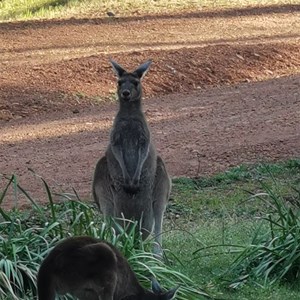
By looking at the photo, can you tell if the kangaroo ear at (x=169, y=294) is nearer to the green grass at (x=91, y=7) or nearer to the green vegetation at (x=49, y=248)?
the green vegetation at (x=49, y=248)

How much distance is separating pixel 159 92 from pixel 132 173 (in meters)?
7.82

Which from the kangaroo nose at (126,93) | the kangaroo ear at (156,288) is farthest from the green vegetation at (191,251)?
the kangaroo nose at (126,93)

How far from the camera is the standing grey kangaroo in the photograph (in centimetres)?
962

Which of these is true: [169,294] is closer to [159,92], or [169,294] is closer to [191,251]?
[191,251]

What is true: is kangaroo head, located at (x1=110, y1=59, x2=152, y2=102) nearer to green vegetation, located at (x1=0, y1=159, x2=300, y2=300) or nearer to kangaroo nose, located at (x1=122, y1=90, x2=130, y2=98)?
kangaroo nose, located at (x1=122, y1=90, x2=130, y2=98)

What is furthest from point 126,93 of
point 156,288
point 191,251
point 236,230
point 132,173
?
point 156,288

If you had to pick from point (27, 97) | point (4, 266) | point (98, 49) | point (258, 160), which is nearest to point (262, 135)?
point (258, 160)

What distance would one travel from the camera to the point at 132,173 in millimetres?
9719

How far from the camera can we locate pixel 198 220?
A: 11.3 metres

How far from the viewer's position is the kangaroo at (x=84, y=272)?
21.5ft

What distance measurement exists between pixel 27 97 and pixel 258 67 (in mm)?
4411

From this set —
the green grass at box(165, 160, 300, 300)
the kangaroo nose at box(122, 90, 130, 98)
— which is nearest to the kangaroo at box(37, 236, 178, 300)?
the green grass at box(165, 160, 300, 300)

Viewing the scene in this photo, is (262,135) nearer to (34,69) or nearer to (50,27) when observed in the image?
(34,69)

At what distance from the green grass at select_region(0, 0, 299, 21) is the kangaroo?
52.7ft
